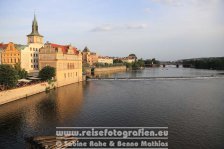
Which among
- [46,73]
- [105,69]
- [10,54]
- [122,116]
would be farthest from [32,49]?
[105,69]

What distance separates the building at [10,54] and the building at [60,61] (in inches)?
431

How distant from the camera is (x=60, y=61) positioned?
60.7 m

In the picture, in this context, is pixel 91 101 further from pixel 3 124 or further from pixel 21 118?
pixel 3 124

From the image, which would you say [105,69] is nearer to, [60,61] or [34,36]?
[34,36]

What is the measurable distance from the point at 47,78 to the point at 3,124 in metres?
25.5

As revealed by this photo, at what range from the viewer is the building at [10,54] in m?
66.8

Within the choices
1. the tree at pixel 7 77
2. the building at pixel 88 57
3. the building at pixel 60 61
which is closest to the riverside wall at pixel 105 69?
the building at pixel 88 57

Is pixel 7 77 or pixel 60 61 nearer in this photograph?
pixel 7 77

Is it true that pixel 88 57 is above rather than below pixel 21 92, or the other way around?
above

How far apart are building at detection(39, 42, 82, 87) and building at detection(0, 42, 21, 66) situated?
1094cm

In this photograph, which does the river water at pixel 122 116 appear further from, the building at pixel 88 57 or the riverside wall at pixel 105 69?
the building at pixel 88 57

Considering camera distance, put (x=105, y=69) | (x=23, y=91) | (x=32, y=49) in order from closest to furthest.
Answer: (x=23, y=91) → (x=32, y=49) → (x=105, y=69)

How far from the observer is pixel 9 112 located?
31375mm

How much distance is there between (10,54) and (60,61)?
16.8 metres
